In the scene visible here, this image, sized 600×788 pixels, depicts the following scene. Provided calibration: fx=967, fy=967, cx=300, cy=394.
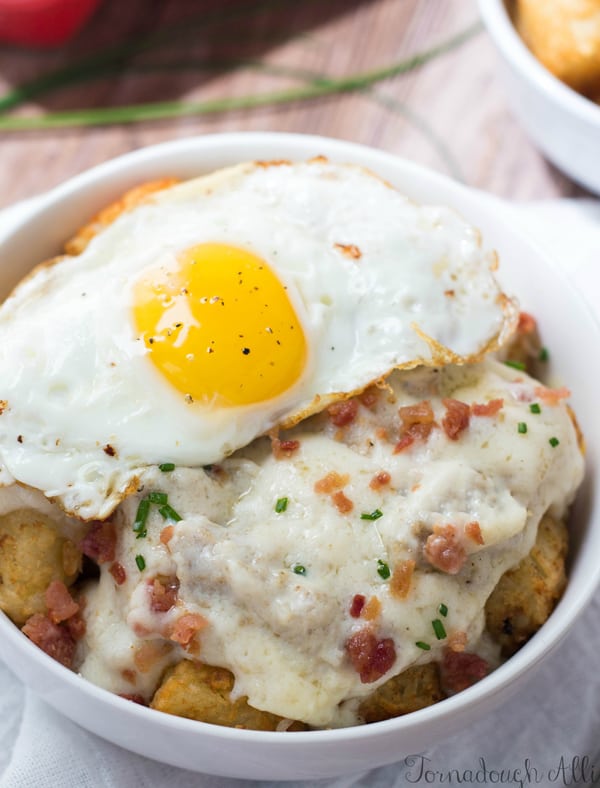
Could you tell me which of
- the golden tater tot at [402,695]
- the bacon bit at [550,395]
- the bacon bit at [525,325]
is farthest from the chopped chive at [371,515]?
the bacon bit at [525,325]

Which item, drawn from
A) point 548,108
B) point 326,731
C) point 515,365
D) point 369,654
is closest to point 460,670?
point 369,654

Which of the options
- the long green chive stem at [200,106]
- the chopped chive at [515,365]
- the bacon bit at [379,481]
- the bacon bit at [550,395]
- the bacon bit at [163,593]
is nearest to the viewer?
the bacon bit at [163,593]

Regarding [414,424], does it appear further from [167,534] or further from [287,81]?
[287,81]

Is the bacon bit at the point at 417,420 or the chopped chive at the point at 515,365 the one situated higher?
the bacon bit at the point at 417,420

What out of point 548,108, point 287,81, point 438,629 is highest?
point 548,108

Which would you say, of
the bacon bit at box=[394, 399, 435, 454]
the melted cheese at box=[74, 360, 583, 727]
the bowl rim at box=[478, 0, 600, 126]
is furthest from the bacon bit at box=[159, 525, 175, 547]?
the bowl rim at box=[478, 0, 600, 126]

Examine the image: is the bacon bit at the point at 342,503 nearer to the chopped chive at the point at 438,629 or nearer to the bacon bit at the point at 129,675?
the chopped chive at the point at 438,629

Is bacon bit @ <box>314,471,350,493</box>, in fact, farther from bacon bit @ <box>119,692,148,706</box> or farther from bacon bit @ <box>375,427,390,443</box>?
bacon bit @ <box>119,692,148,706</box>
